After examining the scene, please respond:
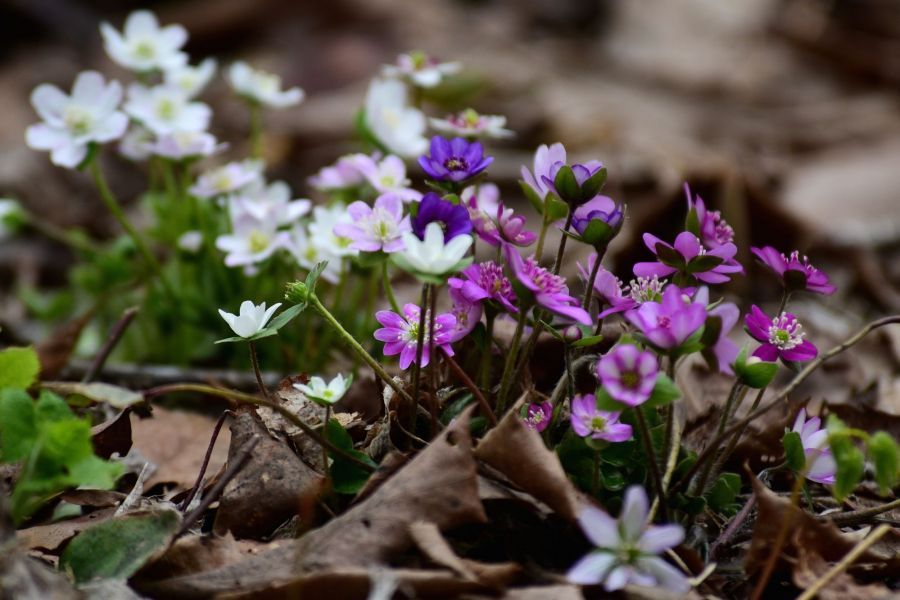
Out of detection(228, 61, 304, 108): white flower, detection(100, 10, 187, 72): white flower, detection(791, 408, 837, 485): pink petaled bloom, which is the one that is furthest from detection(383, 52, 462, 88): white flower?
detection(791, 408, 837, 485): pink petaled bloom

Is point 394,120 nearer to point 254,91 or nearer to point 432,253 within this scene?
point 254,91

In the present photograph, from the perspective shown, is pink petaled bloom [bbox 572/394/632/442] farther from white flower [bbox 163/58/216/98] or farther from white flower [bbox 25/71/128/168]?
→ white flower [bbox 163/58/216/98]

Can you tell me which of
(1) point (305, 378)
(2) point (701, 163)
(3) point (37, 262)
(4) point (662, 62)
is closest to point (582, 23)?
(4) point (662, 62)

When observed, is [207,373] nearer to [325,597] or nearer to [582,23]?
[325,597]

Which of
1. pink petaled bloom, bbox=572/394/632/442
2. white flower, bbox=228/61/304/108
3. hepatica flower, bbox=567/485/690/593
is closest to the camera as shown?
hepatica flower, bbox=567/485/690/593

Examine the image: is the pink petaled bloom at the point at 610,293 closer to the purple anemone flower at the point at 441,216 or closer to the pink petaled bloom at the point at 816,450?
the purple anemone flower at the point at 441,216

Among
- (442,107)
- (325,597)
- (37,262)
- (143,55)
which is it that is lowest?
(37,262)
